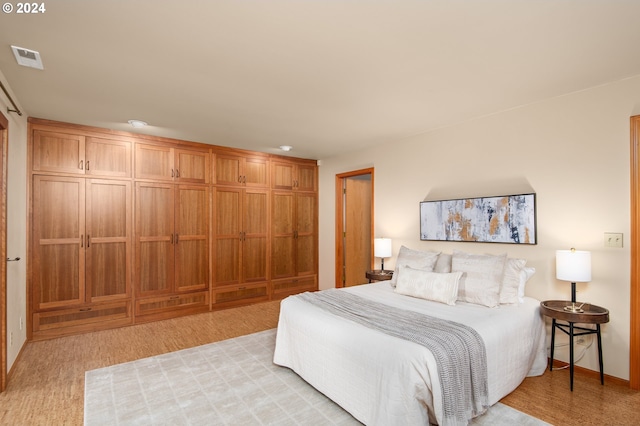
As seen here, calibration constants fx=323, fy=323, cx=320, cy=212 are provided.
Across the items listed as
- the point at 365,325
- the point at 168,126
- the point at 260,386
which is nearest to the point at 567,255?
the point at 365,325

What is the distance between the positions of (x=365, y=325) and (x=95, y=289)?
347 cm

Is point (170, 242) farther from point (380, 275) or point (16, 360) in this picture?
point (380, 275)

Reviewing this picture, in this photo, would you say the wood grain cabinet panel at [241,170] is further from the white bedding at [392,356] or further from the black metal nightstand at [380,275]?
the white bedding at [392,356]

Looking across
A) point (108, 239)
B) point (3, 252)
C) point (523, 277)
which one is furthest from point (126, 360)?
point (523, 277)

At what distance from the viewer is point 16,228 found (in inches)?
123

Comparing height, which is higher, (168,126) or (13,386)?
(168,126)

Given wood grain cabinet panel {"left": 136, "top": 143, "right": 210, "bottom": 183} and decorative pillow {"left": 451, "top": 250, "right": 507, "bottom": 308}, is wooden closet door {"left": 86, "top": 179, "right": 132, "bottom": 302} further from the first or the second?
decorative pillow {"left": 451, "top": 250, "right": 507, "bottom": 308}

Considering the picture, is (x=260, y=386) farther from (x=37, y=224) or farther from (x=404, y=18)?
(x=37, y=224)

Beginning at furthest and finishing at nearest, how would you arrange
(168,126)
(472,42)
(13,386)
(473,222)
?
(168,126), (473,222), (13,386), (472,42)

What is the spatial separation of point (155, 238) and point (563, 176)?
15.3ft

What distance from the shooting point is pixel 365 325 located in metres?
2.29

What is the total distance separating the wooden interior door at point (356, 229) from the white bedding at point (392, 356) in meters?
2.47

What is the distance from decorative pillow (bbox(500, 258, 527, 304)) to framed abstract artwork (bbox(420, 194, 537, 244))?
1.02ft

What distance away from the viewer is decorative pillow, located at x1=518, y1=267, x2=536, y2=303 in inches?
114
